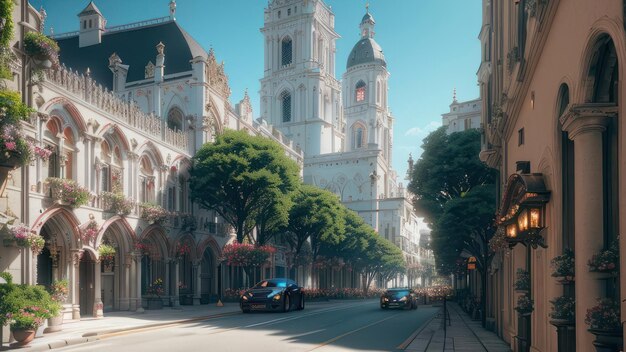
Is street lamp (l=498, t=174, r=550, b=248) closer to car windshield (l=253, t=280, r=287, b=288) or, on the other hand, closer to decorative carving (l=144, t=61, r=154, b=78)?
car windshield (l=253, t=280, r=287, b=288)

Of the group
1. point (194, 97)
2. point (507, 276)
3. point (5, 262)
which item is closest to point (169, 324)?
point (5, 262)

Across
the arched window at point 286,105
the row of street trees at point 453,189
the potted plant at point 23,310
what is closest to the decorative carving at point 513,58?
the potted plant at point 23,310

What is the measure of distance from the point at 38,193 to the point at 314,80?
2862 inches

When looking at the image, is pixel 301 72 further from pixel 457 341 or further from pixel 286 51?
pixel 457 341

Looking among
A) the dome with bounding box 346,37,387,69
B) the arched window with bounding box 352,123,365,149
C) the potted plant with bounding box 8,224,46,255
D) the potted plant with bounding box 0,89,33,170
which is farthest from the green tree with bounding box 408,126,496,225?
the dome with bounding box 346,37,387,69

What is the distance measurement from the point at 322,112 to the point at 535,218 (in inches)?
3432

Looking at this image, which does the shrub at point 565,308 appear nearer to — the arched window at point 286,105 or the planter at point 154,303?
the planter at point 154,303

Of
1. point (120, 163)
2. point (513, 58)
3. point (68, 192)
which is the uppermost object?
point (513, 58)

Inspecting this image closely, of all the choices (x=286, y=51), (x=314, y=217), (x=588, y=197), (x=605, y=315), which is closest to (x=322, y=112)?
(x=286, y=51)

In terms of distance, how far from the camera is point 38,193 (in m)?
24.9

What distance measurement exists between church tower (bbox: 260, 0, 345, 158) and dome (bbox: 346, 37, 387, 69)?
71.5ft

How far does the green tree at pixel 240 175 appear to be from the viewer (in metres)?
40.0

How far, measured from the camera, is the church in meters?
95.9

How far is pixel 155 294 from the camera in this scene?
115 ft
